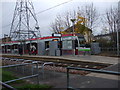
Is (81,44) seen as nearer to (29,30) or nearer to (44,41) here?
(44,41)

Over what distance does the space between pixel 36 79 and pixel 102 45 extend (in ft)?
65.4

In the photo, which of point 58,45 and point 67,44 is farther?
point 58,45

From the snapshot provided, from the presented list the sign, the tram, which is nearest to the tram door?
the tram

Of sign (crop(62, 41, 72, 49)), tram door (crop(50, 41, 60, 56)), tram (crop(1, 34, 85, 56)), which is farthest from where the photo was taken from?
tram door (crop(50, 41, 60, 56))

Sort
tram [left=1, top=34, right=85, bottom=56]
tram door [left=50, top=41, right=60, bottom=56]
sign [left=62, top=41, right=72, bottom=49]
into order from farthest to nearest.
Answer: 1. tram door [left=50, top=41, right=60, bottom=56]
2. sign [left=62, top=41, right=72, bottom=49]
3. tram [left=1, top=34, right=85, bottom=56]

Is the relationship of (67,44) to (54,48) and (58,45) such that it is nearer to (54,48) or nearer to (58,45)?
(58,45)

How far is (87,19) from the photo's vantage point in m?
31.1

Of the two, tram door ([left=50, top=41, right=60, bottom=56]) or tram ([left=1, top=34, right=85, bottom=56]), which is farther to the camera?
tram door ([left=50, top=41, right=60, bottom=56])

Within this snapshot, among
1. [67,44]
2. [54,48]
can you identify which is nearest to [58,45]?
[54,48]

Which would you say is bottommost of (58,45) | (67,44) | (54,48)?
(54,48)

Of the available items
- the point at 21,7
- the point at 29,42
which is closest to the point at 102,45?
the point at 29,42

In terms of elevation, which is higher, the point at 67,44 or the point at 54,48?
the point at 67,44

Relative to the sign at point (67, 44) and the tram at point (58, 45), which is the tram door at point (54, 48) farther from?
the sign at point (67, 44)

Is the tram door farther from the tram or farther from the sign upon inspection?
the sign
